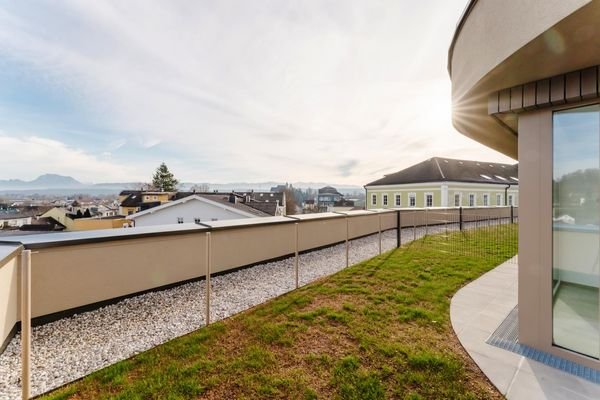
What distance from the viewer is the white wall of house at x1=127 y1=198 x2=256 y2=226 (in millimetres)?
18489

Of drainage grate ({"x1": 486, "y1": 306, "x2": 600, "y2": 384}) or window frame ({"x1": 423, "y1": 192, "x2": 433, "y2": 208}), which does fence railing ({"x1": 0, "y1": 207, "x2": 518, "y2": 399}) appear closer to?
drainage grate ({"x1": 486, "y1": 306, "x2": 600, "y2": 384})

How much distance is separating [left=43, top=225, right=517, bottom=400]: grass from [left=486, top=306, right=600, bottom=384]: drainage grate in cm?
55

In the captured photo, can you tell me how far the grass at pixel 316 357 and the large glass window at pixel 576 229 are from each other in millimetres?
1176

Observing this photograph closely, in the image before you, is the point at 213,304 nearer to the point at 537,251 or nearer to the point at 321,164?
the point at 537,251

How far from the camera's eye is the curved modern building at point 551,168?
2.56m

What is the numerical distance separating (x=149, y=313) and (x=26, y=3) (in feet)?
25.2

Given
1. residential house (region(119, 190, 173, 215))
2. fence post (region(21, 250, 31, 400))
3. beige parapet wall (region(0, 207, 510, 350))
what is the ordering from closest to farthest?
fence post (region(21, 250, 31, 400)) < beige parapet wall (region(0, 207, 510, 350)) < residential house (region(119, 190, 173, 215))

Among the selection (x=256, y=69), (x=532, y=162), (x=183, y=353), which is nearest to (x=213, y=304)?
(x=183, y=353)

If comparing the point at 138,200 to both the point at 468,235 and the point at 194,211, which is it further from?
the point at 468,235

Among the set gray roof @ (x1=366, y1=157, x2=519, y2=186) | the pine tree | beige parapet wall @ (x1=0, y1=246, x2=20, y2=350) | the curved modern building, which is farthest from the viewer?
the pine tree

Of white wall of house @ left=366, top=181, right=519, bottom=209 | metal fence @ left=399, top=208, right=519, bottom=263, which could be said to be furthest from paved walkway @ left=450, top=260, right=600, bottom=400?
white wall of house @ left=366, top=181, right=519, bottom=209

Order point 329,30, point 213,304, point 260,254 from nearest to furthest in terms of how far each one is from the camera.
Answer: point 213,304 < point 329,30 < point 260,254

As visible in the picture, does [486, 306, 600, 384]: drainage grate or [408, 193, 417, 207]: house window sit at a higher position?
[408, 193, 417, 207]: house window

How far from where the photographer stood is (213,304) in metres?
4.53
